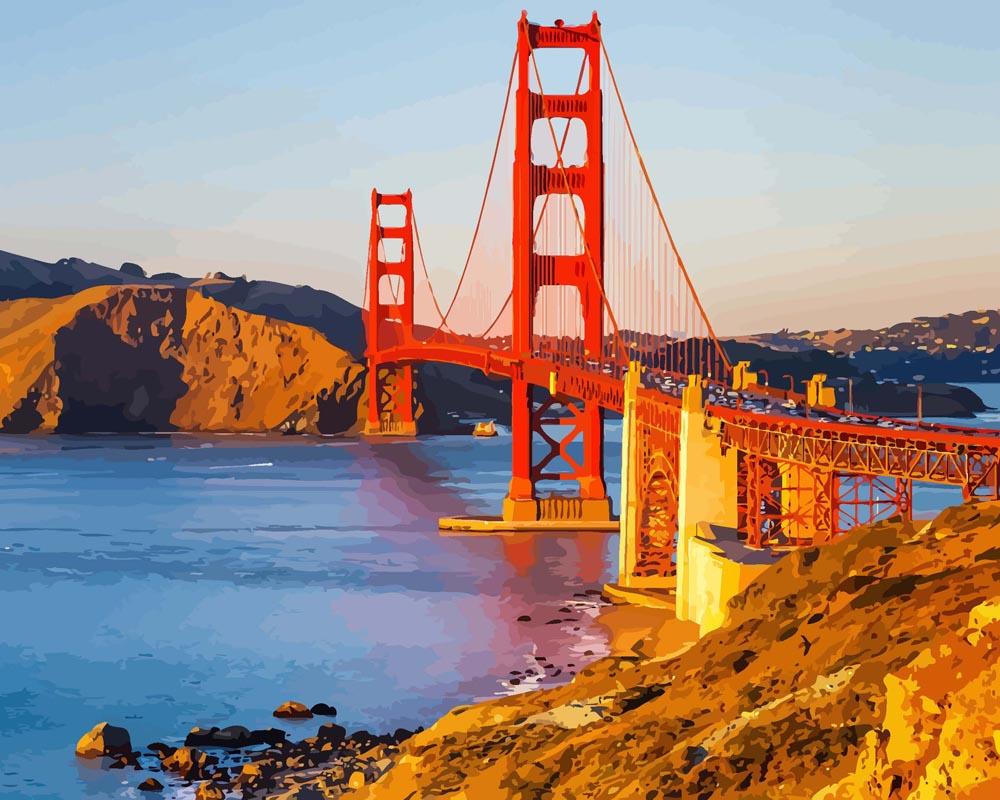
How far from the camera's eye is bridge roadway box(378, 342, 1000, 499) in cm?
1997

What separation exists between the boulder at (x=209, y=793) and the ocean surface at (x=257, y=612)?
88 centimetres

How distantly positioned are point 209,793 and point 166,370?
116822 millimetres

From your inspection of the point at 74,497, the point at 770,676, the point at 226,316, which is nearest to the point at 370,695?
the point at 770,676

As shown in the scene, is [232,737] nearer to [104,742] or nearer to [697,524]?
[104,742]

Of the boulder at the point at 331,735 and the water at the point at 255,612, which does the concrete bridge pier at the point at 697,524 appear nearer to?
the water at the point at 255,612

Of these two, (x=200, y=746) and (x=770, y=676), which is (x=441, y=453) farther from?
(x=770, y=676)

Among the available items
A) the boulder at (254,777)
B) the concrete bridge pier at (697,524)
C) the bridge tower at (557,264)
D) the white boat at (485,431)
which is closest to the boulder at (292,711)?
the boulder at (254,777)

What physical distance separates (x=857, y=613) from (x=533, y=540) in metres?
29.0

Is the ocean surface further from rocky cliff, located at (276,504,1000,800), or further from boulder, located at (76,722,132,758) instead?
rocky cliff, located at (276,504,1000,800)

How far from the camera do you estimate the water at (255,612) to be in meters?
21.9

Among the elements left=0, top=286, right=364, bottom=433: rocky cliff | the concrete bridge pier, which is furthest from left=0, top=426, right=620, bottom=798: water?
left=0, top=286, right=364, bottom=433: rocky cliff

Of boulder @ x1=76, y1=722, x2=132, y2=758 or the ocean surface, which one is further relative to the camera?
the ocean surface

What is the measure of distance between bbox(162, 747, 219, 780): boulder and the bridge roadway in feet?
31.4

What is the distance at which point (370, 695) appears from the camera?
74.0ft
